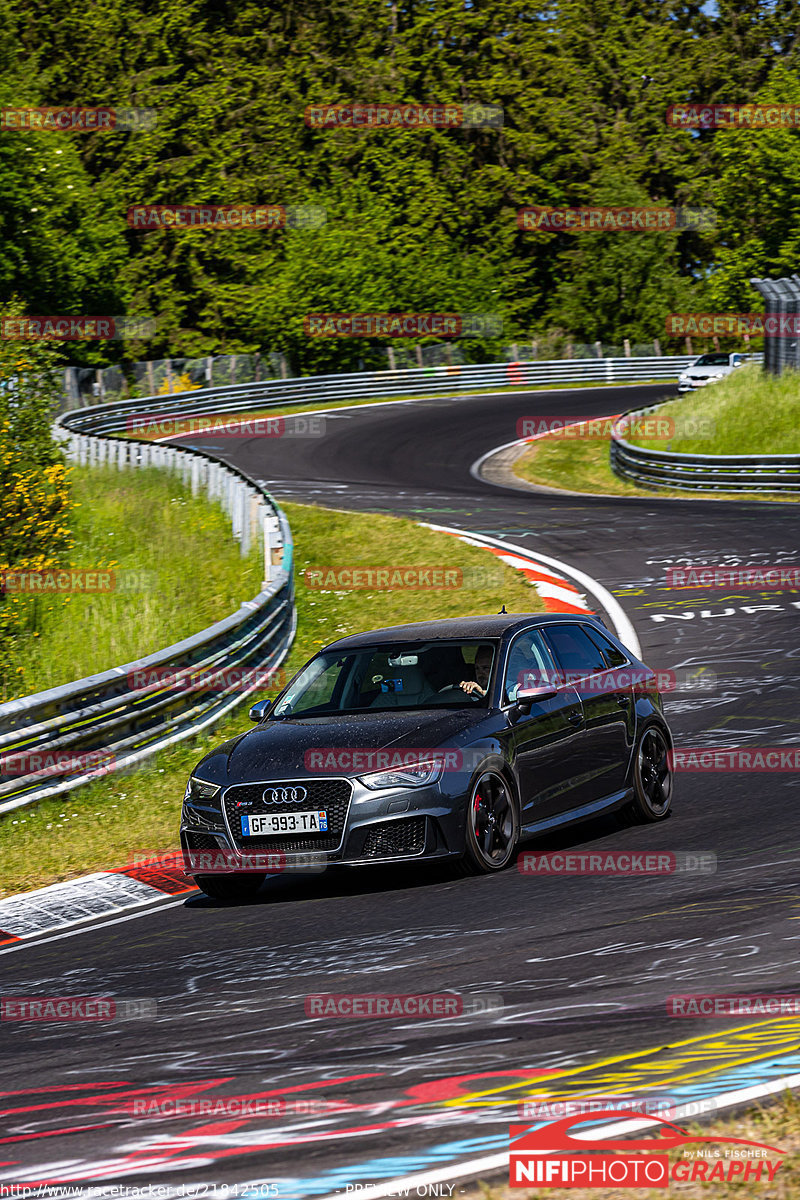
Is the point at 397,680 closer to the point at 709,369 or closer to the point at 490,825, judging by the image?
the point at 490,825

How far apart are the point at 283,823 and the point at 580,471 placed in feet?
95.9

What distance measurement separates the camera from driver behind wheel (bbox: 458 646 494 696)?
9562 mm

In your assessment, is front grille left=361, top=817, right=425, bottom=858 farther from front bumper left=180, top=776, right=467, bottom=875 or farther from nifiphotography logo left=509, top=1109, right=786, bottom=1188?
nifiphotography logo left=509, top=1109, right=786, bottom=1188

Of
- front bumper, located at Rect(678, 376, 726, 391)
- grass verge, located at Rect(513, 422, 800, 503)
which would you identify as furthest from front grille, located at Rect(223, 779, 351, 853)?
front bumper, located at Rect(678, 376, 726, 391)

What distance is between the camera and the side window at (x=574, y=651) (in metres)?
10.3

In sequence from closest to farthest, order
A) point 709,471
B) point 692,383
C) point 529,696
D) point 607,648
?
point 529,696
point 607,648
point 709,471
point 692,383

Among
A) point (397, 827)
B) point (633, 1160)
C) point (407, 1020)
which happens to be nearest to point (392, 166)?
point (397, 827)

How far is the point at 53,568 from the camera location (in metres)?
20.8

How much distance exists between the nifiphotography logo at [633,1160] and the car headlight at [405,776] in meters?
4.25

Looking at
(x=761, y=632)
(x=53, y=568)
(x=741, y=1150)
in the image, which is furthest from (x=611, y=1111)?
(x=53, y=568)

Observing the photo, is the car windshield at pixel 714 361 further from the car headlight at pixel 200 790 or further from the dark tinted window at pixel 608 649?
the car headlight at pixel 200 790

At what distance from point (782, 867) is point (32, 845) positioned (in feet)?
17.4

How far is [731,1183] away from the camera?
13.1 ft

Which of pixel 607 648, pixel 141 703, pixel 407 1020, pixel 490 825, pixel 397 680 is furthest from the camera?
pixel 141 703
